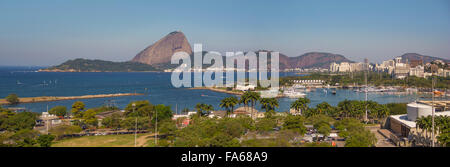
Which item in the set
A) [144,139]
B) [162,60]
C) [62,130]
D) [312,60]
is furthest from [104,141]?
[312,60]

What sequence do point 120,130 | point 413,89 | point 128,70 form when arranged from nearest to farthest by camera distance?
point 120,130 < point 413,89 < point 128,70

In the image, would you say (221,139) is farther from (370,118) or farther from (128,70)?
(128,70)

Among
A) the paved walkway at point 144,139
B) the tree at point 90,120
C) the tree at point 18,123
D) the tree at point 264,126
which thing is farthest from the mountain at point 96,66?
the tree at point 264,126

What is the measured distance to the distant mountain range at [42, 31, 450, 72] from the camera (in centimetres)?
10675

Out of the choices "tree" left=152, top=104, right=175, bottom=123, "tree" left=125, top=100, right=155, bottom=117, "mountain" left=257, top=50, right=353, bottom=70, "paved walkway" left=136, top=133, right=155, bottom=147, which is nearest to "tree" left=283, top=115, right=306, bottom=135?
"paved walkway" left=136, top=133, right=155, bottom=147

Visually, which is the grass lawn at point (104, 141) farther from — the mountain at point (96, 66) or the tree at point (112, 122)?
the mountain at point (96, 66)

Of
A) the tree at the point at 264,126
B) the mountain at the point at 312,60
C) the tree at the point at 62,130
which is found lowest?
the tree at the point at 62,130

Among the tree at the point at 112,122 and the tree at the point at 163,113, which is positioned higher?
the tree at the point at 163,113

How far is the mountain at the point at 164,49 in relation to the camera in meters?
128

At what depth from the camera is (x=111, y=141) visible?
1198cm
